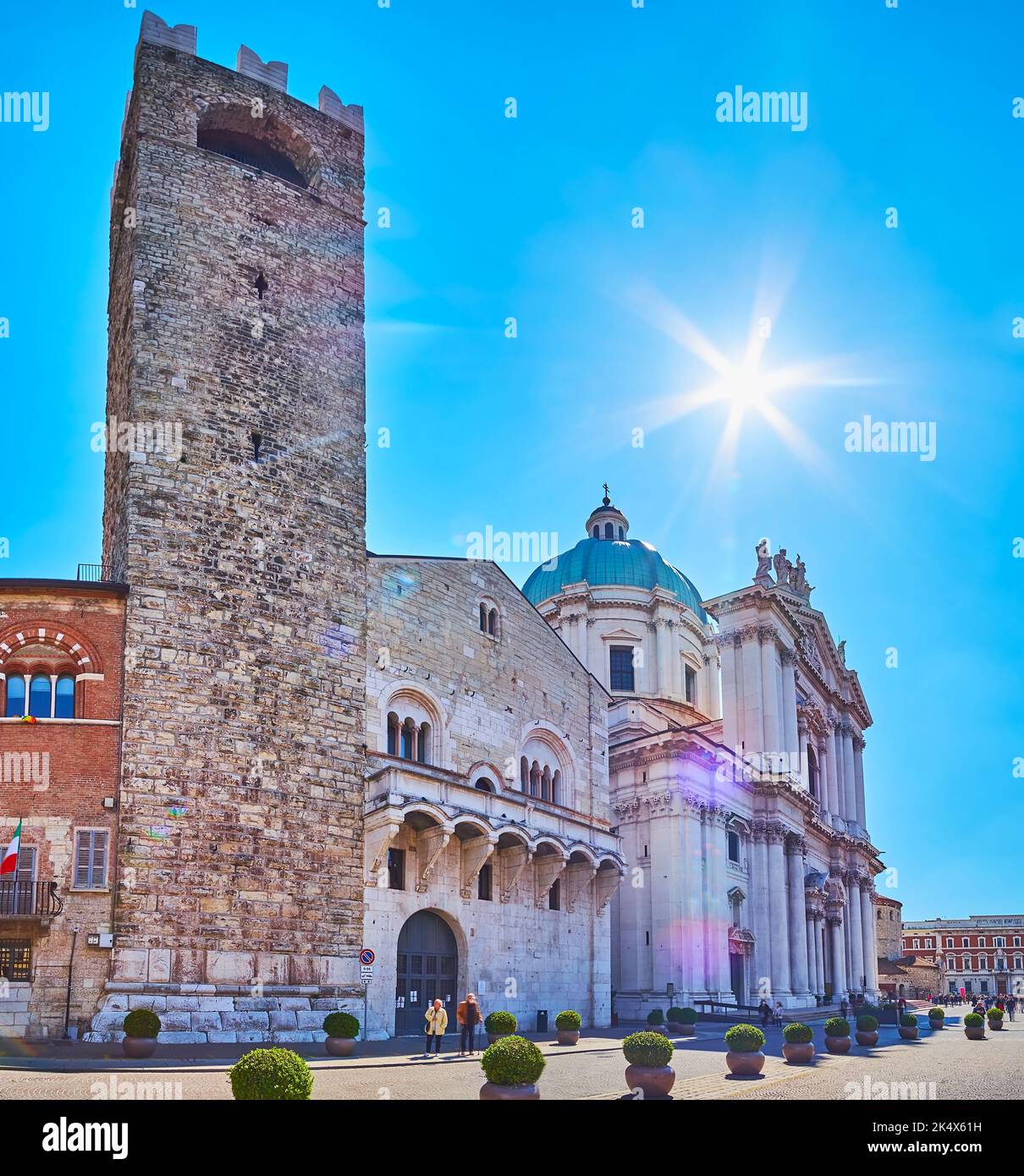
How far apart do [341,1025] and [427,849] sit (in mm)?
7717

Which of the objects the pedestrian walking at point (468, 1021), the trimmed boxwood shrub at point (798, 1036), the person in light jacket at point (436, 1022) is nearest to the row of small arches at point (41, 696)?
the person in light jacket at point (436, 1022)

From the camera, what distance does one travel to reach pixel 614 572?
247 ft

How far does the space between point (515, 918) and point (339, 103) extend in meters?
27.5

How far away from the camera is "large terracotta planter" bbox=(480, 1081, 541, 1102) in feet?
57.8

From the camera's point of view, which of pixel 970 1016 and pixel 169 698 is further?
pixel 970 1016

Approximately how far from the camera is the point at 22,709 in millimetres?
29078

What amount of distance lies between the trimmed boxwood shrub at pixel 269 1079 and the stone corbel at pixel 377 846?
18145 millimetres

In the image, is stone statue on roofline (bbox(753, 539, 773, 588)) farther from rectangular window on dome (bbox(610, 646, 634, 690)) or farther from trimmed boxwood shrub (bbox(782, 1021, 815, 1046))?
trimmed boxwood shrub (bbox(782, 1021, 815, 1046))

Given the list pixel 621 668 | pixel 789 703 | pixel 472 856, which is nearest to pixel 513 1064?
pixel 472 856

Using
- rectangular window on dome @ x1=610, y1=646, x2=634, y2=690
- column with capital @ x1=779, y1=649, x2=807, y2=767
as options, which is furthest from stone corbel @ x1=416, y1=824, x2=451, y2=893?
rectangular window on dome @ x1=610, y1=646, x2=634, y2=690

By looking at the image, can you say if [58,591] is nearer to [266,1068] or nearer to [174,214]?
[174,214]

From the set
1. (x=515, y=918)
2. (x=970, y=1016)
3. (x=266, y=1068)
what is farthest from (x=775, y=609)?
(x=266, y=1068)

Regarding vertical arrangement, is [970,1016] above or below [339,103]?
below

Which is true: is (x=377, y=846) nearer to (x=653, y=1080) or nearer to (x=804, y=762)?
(x=653, y=1080)
